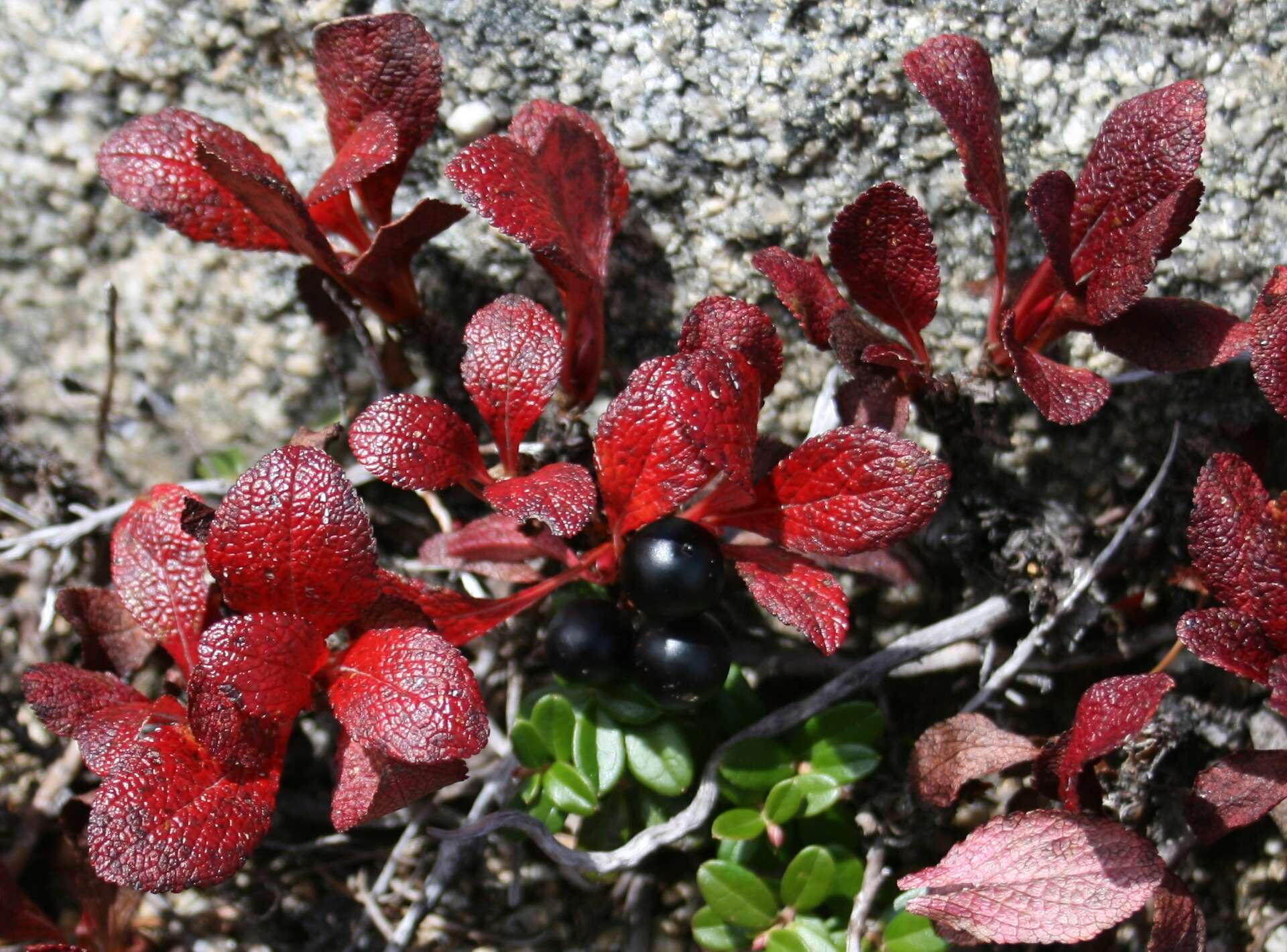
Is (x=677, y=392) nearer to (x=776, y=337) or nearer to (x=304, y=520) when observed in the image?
(x=776, y=337)

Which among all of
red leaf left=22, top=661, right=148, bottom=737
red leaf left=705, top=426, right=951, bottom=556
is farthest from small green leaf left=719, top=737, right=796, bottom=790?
red leaf left=22, top=661, right=148, bottom=737

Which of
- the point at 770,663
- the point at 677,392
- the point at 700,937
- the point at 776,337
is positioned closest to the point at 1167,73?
the point at 776,337

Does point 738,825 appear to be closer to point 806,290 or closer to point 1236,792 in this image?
point 1236,792

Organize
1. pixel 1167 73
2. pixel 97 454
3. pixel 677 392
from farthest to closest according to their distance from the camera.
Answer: pixel 97 454 < pixel 1167 73 < pixel 677 392

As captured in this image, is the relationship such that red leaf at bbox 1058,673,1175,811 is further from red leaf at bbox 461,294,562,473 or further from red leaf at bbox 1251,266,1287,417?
red leaf at bbox 461,294,562,473

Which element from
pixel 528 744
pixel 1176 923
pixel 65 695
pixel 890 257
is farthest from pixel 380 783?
pixel 1176 923
